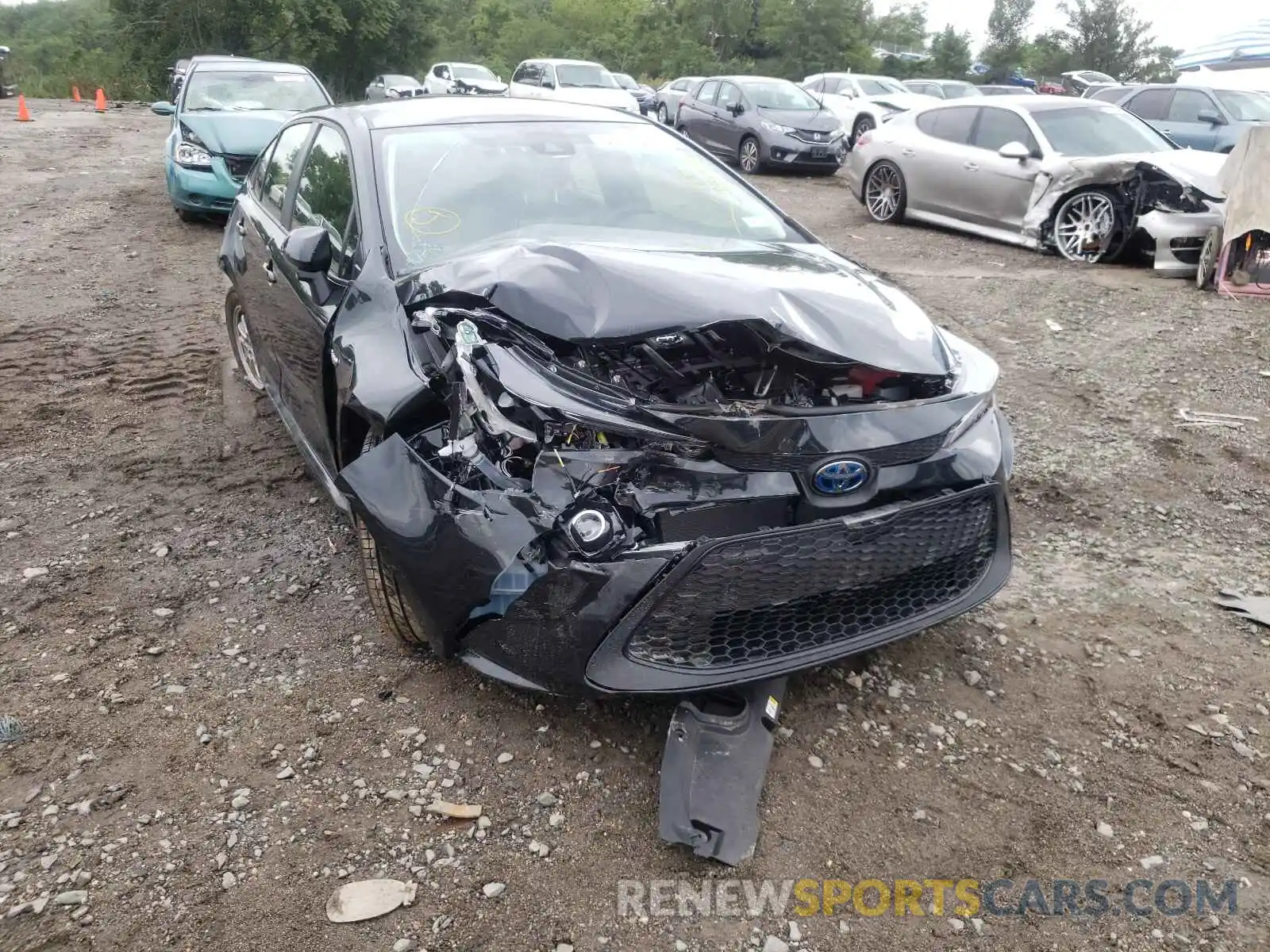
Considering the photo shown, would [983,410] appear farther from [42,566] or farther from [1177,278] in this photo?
[1177,278]

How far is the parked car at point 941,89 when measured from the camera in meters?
19.5

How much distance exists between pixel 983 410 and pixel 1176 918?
1416 millimetres

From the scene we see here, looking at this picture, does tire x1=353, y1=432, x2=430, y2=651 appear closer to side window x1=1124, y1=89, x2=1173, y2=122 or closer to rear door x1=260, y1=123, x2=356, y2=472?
rear door x1=260, y1=123, x2=356, y2=472

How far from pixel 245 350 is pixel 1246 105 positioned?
13.3 m

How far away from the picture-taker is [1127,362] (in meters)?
5.73

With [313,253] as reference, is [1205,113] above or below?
above

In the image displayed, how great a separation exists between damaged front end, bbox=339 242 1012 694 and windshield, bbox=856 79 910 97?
59.1 ft

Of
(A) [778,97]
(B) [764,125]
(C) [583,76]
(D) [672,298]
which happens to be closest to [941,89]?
(A) [778,97]

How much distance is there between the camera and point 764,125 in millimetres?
14078

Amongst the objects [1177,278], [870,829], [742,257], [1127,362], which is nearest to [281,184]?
[742,257]

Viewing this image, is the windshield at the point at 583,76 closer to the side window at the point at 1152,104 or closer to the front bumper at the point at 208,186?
the side window at the point at 1152,104

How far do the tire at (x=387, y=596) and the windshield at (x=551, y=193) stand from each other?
884 millimetres

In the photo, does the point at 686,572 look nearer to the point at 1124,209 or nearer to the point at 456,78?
the point at 1124,209

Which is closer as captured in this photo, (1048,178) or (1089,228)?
(1089,228)
